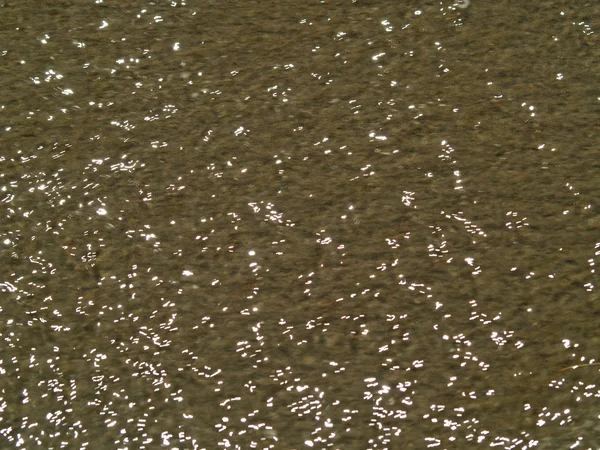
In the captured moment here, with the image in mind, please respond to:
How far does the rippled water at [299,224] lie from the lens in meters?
1.05

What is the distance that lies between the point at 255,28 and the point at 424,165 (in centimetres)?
41

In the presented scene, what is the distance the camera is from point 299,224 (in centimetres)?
121

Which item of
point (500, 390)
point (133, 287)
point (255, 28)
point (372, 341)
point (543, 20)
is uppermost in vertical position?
point (255, 28)

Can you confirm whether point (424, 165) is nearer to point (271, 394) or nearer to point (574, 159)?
point (574, 159)

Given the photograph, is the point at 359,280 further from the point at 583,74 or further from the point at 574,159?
the point at 583,74

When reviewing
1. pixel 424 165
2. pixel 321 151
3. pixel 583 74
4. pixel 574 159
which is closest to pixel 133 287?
pixel 321 151

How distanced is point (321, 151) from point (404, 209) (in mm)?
166

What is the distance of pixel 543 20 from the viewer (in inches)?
56.3

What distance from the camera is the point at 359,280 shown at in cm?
115

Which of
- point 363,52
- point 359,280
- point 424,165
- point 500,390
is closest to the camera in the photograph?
point 500,390

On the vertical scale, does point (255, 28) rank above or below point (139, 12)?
below

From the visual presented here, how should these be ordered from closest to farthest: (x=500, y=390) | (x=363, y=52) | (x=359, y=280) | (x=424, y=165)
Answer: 1. (x=500, y=390)
2. (x=359, y=280)
3. (x=424, y=165)
4. (x=363, y=52)

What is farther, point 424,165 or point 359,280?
point 424,165

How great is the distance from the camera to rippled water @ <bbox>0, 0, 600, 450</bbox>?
105cm
